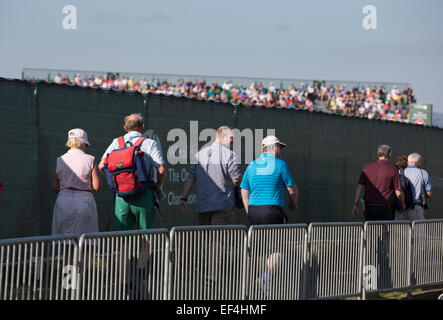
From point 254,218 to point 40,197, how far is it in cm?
289

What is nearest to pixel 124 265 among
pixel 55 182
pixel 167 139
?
pixel 55 182

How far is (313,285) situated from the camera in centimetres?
773

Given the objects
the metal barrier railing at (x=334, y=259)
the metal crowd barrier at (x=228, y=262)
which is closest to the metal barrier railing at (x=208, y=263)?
the metal crowd barrier at (x=228, y=262)

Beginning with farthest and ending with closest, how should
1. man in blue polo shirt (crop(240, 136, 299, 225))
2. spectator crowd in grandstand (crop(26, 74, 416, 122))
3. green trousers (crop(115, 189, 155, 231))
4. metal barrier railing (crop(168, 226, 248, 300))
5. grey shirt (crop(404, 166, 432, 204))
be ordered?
spectator crowd in grandstand (crop(26, 74, 416, 122))
grey shirt (crop(404, 166, 432, 204))
man in blue polo shirt (crop(240, 136, 299, 225))
green trousers (crop(115, 189, 155, 231))
metal barrier railing (crop(168, 226, 248, 300))

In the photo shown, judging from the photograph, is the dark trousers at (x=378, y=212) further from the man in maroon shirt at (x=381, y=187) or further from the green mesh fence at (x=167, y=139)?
the green mesh fence at (x=167, y=139)

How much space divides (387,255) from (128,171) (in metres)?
3.10

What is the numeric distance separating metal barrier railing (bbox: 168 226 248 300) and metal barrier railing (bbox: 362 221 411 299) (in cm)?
190

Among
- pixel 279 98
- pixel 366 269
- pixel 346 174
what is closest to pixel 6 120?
pixel 366 269

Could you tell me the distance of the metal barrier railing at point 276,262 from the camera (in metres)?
7.18

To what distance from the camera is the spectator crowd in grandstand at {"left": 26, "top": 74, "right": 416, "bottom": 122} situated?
38469 millimetres

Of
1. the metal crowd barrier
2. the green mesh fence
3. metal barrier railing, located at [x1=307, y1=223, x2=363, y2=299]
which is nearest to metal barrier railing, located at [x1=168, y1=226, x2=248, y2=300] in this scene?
the metal crowd barrier

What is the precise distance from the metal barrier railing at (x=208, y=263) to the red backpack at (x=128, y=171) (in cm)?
121

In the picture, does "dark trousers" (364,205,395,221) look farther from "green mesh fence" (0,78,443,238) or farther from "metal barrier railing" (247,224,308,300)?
"metal barrier railing" (247,224,308,300)

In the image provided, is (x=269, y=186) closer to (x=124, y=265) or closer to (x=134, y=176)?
(x=134, y=176)
